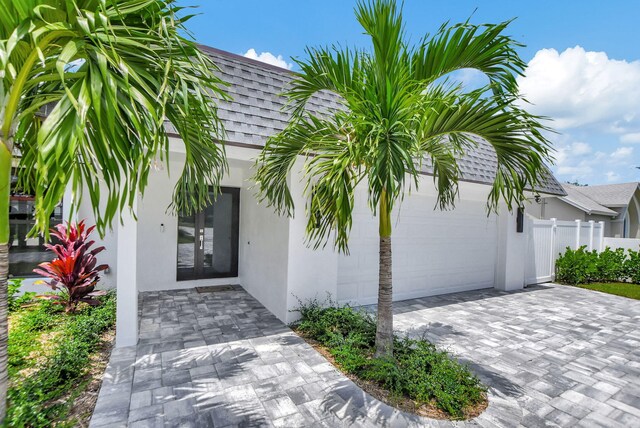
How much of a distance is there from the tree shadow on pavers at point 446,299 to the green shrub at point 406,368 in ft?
7.87

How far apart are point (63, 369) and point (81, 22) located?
406cm

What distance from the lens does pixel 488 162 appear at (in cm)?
968

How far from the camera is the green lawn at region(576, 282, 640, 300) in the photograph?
399 inches

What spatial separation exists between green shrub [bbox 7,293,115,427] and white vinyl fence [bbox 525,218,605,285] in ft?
40.3

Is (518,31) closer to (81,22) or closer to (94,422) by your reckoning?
(81,22)

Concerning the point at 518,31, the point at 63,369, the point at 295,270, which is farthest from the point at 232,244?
the point at 518,31

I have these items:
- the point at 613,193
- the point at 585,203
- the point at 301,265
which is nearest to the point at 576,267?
the point at 301,265

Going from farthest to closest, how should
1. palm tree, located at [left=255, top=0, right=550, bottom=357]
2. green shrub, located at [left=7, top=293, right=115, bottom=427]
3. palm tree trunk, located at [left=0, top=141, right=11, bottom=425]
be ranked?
palm tree, located at [left=255, top=0, right=550, bottom=357], green shrub, located at [left=7, top=293, right=115, bottom=427], palm tree trunk, located at [left=0, top=141, right=11, bottom=425]

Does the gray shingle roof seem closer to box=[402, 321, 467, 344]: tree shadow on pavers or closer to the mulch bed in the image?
box=[402, 321, 467, 344]: tree shadow on pavers

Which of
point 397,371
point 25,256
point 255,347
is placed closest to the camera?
point 397,371

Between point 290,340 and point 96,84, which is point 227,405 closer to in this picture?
point 290,340

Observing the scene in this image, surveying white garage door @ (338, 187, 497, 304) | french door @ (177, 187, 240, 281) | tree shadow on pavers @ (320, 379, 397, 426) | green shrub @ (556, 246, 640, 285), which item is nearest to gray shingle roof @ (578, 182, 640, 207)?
green shrub @ (556, 246, 640, 285)

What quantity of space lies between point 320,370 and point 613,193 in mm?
28329

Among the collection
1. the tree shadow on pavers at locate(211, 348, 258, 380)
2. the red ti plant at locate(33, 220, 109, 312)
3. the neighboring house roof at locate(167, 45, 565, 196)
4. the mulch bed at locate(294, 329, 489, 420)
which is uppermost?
the neighboring house roof at locate(167, 45, 565, 196)
